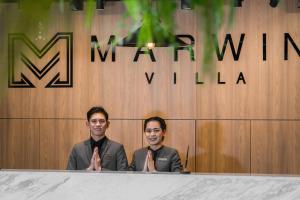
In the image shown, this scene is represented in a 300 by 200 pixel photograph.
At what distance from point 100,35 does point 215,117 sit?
1770mm

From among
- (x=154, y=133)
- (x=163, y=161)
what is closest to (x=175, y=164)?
(x=163, y=161)

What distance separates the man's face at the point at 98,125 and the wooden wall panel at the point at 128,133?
5.72 feet

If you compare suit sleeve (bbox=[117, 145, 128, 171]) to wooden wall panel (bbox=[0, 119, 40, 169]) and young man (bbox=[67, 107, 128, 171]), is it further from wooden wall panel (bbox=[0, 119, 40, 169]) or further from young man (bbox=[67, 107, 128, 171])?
wooden wall panel (bbox=[0, 119, 40, 169])

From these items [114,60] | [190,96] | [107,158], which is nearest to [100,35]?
[114,60]

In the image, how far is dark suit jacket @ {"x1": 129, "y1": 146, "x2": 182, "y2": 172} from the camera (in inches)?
210

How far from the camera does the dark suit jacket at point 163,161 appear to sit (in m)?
5.33

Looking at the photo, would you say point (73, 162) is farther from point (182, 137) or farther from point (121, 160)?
point (182, 137)

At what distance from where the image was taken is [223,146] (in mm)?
Result: 7273

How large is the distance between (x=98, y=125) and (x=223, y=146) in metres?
2.18

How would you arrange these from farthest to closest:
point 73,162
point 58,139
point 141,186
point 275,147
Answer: point 58,139, point 275,147, point 73,162, point 141,186

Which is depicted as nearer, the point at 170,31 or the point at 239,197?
the point at 170,31

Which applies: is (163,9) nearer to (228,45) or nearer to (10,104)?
(228,45)

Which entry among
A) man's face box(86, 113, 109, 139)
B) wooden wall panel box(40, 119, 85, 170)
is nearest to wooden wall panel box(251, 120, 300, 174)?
wooden wall panel box(40, 119, 85, 170)

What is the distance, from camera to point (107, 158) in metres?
5.40
